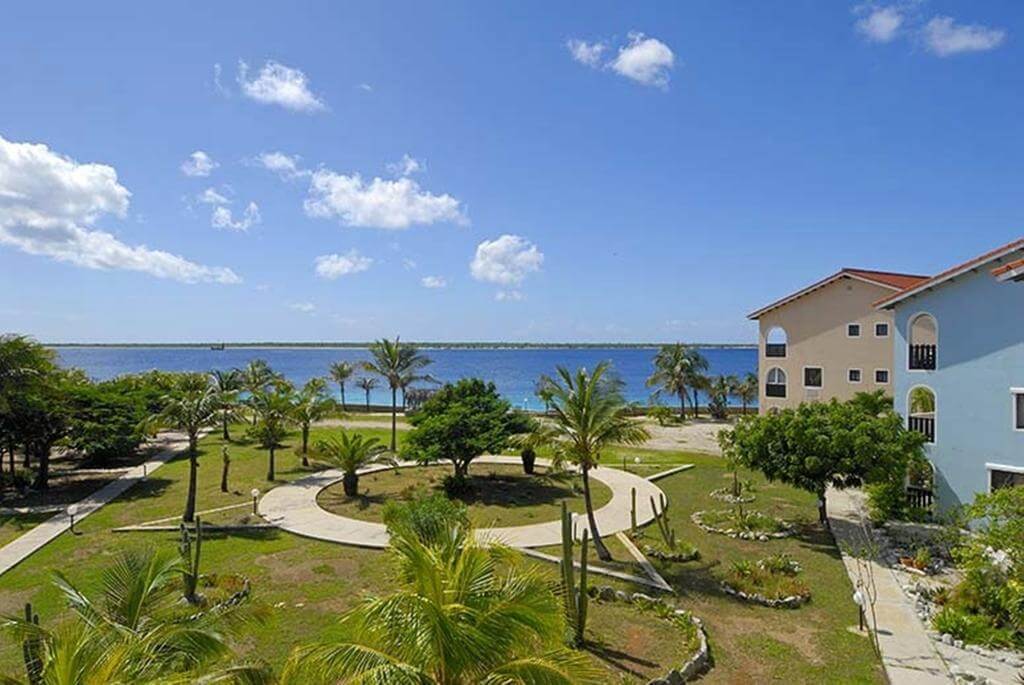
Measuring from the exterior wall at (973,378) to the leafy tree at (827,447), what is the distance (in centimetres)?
113

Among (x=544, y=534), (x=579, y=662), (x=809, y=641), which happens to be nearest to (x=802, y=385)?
(x=544, y=534)

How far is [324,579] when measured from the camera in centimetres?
1697

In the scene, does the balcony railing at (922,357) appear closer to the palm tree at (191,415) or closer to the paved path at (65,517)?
the palm tree at (191,415)

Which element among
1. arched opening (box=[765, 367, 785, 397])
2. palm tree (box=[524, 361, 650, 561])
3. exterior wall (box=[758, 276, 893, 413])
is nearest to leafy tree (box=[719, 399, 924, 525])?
palm tree (box=[524, 361, 650, 561])

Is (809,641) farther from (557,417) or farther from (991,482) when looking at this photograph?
(991,482)

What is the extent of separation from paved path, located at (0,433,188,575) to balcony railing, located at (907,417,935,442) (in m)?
29.9

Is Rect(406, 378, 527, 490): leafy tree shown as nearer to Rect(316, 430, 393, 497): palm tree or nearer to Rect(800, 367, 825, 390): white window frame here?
Rect(316, 430, 393, 497): palm tree

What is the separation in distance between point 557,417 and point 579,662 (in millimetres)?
12451

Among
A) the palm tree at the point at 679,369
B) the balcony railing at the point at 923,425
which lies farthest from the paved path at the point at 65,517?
the palm tree at the point at 679,369

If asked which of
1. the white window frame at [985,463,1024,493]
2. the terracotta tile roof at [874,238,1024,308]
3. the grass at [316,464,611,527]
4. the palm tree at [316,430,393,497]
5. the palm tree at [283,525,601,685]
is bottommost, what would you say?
the grass at [316,464,611,527]

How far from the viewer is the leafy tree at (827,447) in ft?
63.4

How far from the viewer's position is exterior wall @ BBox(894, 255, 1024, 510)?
19031 mm

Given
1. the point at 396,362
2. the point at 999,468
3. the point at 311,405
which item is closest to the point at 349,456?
the point at 311,405

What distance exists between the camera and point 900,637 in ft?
43.8
